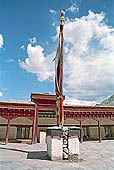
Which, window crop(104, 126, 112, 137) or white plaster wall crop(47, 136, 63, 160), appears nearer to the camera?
white plaster wall crop(47, 136, 63, 160)

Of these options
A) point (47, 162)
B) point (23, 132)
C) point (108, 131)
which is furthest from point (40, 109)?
point (108, 131)

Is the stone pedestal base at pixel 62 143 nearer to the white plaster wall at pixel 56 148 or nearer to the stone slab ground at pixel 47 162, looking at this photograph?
the white plaster wall at pixel 56 148

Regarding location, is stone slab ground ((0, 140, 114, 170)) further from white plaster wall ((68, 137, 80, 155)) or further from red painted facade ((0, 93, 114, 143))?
red painted facade ((0, 93, 114, 143))

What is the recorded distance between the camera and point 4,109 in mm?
12398

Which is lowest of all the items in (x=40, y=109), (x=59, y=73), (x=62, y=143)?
(x=62, y=143)

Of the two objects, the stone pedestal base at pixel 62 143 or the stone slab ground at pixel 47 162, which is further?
the stone pedestal base at pixel 62 143

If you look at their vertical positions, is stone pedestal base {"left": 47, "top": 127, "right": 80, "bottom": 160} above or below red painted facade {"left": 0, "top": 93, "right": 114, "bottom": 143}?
below

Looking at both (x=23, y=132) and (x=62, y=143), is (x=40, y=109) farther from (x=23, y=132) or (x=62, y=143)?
(x=62, y=143)

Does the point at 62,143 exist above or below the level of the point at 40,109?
below

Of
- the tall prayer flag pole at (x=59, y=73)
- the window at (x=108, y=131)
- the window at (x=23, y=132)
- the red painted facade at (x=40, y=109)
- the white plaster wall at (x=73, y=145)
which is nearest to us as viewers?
the white plaster wall at (x=73, y=145)

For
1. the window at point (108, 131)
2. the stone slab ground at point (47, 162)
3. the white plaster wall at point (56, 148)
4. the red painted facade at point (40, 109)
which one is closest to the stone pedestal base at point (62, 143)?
the white plaster wall at point (56, 148)

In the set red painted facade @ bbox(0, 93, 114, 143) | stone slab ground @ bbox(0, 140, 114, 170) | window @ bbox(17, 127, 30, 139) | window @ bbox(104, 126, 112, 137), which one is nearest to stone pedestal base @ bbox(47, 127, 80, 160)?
stone slab ground @ bbox(0, 140, 114, 170)

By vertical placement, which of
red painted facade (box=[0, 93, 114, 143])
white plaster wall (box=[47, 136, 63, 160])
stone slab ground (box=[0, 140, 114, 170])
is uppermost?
red painted facade (box=[0, 93, 114, 143])

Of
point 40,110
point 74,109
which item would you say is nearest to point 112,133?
point 74,109
